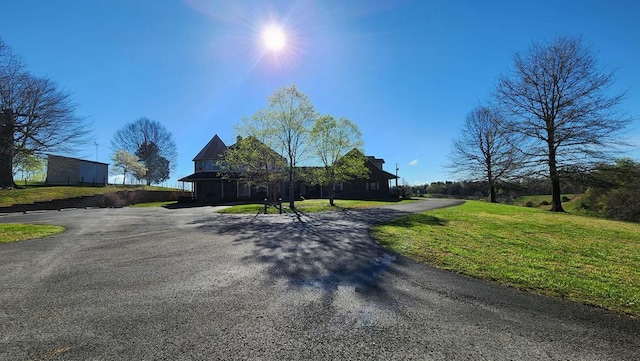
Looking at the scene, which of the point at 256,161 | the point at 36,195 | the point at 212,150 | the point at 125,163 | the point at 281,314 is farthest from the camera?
the point at 125,163

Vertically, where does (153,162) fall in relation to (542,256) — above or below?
above

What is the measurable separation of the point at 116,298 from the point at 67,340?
1.30 meters

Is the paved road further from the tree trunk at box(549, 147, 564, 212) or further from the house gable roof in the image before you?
the house gable roof

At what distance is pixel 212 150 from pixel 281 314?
37.6 metres

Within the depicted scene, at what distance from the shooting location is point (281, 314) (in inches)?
152

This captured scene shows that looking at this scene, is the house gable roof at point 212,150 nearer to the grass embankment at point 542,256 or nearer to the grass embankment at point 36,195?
the grass embankment at point 36,195

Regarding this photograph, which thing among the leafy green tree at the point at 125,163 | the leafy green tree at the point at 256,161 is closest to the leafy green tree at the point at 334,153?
the leafy green tree at the point at 256,161

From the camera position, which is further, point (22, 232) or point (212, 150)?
point (212, 150)

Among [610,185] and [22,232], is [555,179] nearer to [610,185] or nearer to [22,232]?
[610,185]

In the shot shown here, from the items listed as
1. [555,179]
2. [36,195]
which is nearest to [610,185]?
[555,179]

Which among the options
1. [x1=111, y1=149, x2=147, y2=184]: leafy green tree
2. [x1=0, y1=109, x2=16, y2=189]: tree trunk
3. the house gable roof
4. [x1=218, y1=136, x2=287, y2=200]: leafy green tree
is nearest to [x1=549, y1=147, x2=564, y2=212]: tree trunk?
[x1=218, y1=136, x2=287, y2=200]: leafy green tree

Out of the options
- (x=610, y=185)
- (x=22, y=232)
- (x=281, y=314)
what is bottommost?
(x=281, y=314)

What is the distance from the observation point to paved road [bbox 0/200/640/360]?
3027mm

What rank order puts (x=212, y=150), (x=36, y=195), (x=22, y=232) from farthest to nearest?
(x=212, y=150)
(x=36, y=195)
(x=22, y=232)
